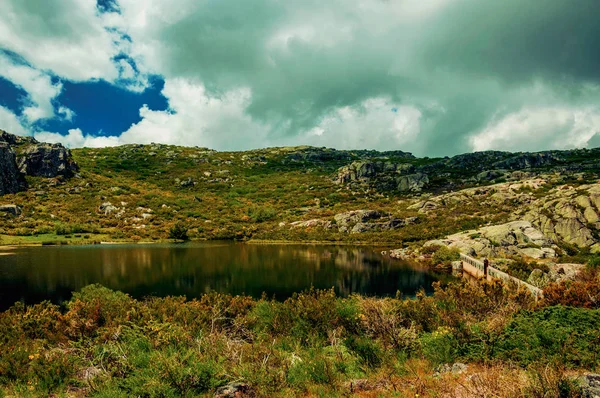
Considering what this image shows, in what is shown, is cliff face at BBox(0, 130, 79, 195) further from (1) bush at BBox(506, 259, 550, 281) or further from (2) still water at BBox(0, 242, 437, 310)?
(1) bush at BBox(506, 259, 550, 281)

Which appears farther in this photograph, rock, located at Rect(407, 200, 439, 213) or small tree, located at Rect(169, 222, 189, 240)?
rock, located at Rect(407, 200, 439, 213)

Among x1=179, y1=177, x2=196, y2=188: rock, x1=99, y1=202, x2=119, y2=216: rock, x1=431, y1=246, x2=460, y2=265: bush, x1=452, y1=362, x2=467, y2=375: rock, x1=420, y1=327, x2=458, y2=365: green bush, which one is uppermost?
x1=179, y1=177, x2=196, y2=188: rock

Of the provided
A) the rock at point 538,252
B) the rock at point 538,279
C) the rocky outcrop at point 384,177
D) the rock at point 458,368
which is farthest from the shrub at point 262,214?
the rock at point 458,368

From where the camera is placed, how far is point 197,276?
133 ft

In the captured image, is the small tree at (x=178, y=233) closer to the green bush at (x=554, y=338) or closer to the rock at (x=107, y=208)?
the rock at (x=107, y=208)

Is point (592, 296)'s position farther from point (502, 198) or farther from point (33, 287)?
point (502, 198)

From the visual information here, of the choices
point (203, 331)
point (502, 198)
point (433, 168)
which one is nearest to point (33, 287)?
point (203, 331)

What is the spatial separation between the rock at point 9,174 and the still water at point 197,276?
82.7 metres

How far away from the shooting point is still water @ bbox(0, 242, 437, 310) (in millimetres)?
32300

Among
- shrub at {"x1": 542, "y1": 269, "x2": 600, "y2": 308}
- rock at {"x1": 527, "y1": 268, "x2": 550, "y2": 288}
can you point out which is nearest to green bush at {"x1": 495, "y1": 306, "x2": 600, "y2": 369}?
shrub at {"x1": 542, "y1": 269, "x2": 600, "y2": 308}

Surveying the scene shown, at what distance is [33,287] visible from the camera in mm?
32188

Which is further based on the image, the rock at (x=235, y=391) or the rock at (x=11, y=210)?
the rock at (x=11, y=210)

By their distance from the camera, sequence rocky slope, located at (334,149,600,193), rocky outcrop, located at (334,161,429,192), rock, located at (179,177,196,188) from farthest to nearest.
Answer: rock, located at (179,177,196,188), rocky outcrop, located at (334,161,429,192), rocky slope, located at (334,149,600,193)

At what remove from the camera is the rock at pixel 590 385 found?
596 centimetres
